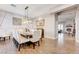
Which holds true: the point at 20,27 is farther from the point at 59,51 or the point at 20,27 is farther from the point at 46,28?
the point at 59,51

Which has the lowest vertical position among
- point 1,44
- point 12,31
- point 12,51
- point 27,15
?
point 12,51

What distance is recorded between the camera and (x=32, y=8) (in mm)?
2453

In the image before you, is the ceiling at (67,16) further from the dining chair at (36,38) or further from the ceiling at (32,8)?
the dining chair at (36,38)

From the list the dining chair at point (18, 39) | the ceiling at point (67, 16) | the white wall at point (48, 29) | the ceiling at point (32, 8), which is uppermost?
the ceiling at point (32, 8)

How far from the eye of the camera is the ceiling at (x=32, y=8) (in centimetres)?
234

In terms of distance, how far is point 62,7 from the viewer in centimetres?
253

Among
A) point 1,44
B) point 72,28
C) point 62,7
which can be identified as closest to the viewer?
point 1,44

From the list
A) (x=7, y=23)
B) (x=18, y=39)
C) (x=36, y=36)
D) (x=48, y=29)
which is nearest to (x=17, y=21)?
(x=7, y=23)

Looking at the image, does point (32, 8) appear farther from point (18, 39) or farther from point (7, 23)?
point (18, 39)

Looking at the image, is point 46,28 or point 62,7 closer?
point 62,7

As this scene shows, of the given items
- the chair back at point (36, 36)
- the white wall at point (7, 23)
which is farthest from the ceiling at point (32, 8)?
the chair back at point (36, 36)

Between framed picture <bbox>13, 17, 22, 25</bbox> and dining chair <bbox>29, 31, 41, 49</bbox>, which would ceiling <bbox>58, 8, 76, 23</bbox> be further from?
framed picture <bbox>13, 17, 22, 25</bbox>
